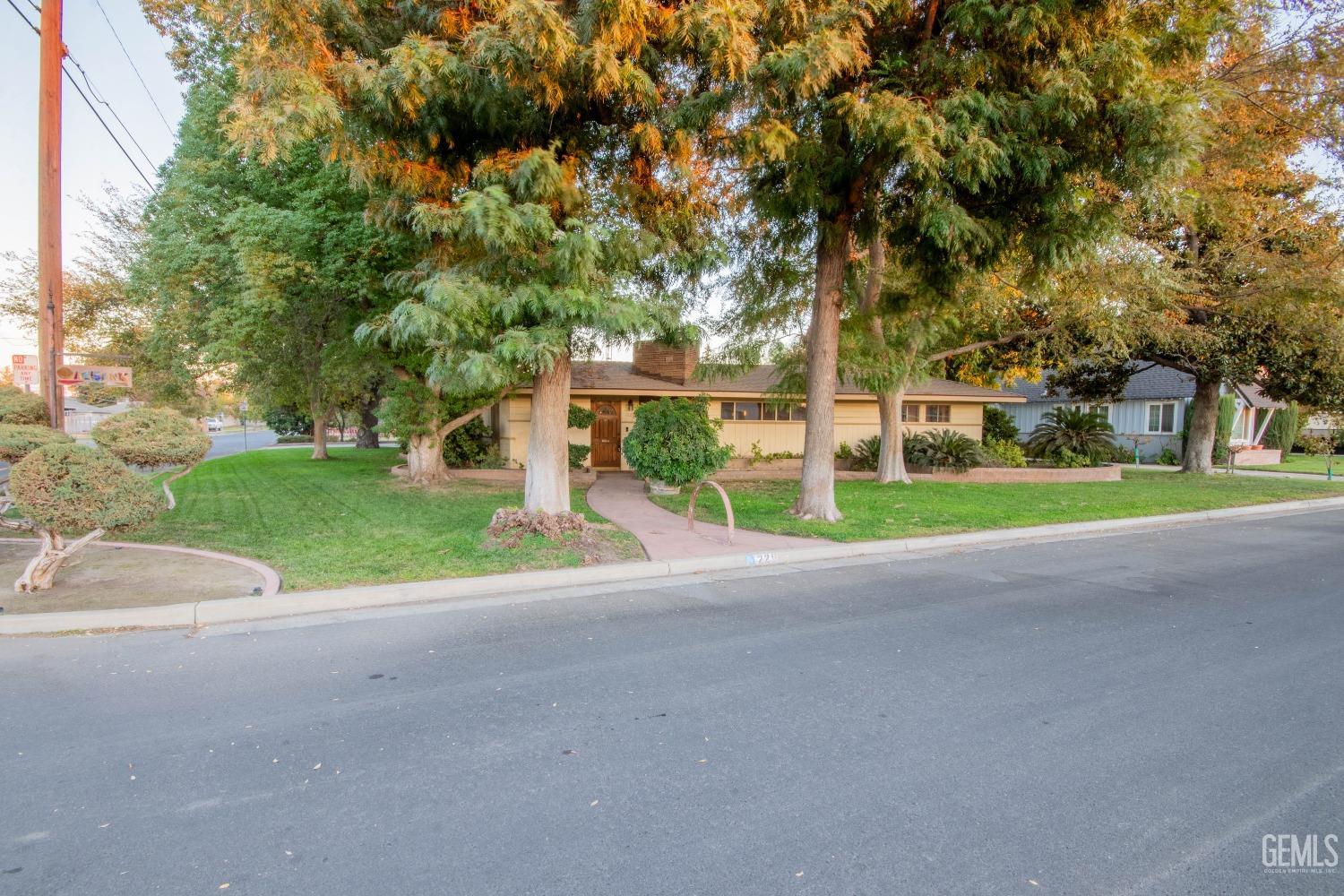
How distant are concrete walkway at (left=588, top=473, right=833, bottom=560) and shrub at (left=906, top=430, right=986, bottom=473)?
9619 millimetres

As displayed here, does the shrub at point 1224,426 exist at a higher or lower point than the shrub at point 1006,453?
higher

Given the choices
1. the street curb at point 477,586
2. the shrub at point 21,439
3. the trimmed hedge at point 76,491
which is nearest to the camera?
the street curb at point 477,586

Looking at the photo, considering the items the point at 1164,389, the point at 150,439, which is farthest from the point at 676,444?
the point at 1164,389

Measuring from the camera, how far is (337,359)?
15.4 metres

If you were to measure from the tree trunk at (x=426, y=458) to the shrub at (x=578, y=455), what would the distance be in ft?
11.4

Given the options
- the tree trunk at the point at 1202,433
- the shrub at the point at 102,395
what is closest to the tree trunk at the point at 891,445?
the tree trunk at the point at 1202,433

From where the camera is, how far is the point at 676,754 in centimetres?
371

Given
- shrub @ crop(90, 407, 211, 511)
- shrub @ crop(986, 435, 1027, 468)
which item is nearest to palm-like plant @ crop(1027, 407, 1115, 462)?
shrub @ crop(986, 435, 1027, 468)

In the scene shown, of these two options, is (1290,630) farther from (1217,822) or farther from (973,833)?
(973,833)

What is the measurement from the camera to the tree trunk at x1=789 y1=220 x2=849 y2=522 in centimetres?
1140

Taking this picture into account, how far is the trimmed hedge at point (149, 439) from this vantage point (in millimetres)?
7727

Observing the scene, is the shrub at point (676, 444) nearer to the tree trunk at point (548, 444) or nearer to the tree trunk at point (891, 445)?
the tree trunk at point (548, 444)

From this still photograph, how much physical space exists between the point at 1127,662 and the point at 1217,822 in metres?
2.31

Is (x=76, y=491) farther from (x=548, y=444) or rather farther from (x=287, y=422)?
(x=287, y=422)
